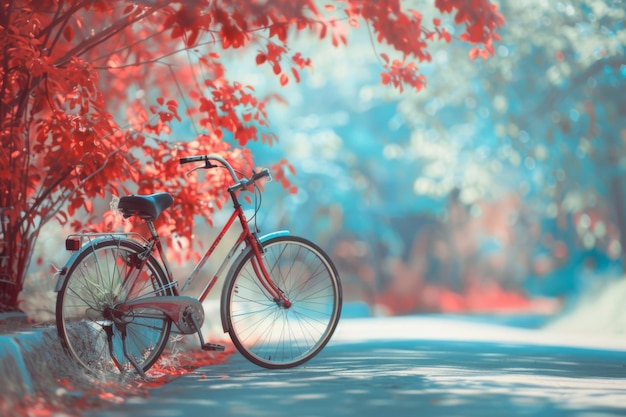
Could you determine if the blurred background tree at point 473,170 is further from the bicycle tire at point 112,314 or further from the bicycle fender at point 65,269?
the bicycle fender at point 65,269

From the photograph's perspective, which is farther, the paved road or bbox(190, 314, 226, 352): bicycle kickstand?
bbox(190, 314, 226, 352): bicycle kickstand

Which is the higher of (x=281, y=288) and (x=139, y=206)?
(x=139, y=206)

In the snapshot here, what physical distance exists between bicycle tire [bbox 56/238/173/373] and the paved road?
0.35 meters

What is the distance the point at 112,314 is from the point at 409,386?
1832mm

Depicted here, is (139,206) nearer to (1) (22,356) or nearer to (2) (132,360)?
(2) (132,360)

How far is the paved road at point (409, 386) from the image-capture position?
4.65 meters

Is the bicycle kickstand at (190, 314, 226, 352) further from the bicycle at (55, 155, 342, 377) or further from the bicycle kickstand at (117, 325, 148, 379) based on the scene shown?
the bicycle kickstand at (117, 325, 148, 379)

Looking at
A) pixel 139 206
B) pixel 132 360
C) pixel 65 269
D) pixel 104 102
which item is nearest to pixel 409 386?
pixel 132 360

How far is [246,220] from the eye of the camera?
6.12m

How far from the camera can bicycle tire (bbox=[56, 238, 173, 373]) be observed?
5.63 metres

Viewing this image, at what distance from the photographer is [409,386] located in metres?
5.38

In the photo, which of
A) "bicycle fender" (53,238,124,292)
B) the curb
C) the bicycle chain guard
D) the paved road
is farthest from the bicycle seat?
the paved road

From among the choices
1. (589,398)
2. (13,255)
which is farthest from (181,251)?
(589,398)

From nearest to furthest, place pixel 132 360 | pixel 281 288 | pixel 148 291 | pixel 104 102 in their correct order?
pixel 132 360
pixel 148 291
pixel 281 288
pixel 104 102
